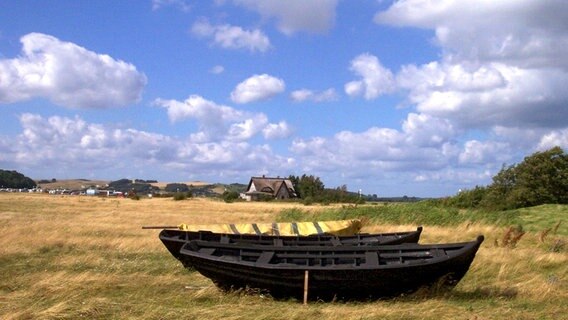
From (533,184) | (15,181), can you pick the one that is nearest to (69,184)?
(15,181)

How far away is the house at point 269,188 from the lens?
4112 inches

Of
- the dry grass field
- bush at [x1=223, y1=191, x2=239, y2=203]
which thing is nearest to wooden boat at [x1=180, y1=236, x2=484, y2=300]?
the dry grass field

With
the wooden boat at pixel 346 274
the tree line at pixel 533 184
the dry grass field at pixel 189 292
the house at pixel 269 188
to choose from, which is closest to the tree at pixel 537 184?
the tree line at pixel 533 184

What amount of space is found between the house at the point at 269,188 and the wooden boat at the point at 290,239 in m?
84.3

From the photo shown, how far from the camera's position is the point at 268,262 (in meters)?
12.1

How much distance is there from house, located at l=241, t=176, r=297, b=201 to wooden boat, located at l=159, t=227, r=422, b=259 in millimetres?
84293

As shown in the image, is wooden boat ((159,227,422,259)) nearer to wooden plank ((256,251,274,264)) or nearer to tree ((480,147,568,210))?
wooden plank ((256,251,274,264))

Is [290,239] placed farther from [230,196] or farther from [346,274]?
[230,196]

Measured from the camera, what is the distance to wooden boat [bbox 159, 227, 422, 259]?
1560cm

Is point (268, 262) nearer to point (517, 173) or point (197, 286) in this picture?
point (197, 286)

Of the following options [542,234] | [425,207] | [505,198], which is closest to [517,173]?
[505,198]

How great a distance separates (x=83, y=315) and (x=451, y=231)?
19.5 m

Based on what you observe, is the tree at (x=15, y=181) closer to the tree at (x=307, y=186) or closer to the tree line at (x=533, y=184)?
the tree at (x=307, y=186)

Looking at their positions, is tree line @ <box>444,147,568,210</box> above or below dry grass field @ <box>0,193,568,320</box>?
above
